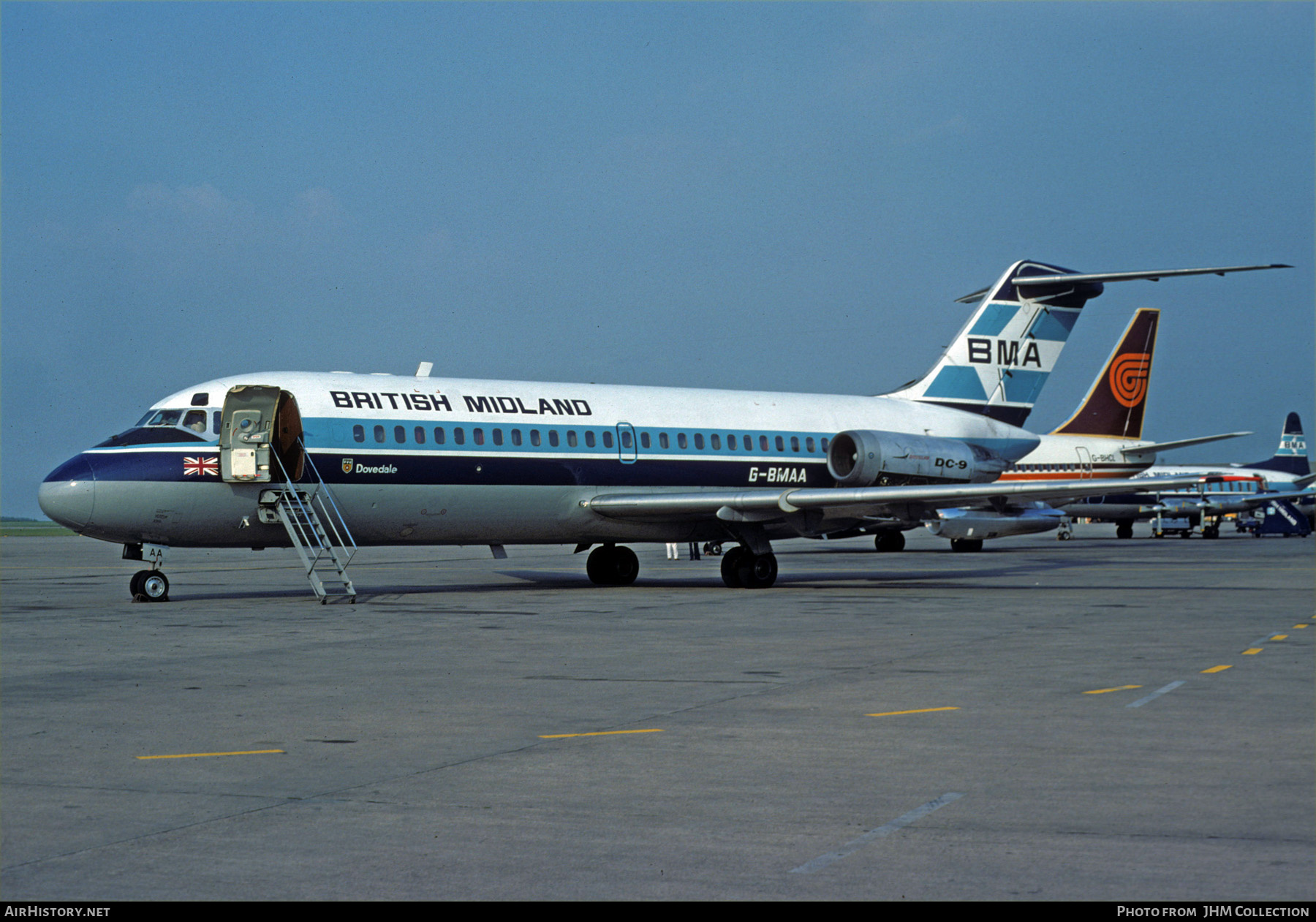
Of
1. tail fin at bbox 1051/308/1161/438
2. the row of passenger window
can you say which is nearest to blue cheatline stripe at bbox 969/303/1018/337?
the row of passenger window

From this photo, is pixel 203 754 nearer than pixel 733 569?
Yes

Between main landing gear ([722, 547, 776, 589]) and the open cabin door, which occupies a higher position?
the open cabin door

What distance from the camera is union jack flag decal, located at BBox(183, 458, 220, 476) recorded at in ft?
67.7

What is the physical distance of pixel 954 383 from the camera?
31.1 m

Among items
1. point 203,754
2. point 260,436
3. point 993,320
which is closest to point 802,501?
point 260,436

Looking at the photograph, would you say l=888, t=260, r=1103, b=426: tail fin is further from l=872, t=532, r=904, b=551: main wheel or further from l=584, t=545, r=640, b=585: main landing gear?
l=872, t=532, r=904, b=551: main wheel

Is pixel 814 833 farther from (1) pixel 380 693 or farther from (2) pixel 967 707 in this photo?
(1) pixel 380 693

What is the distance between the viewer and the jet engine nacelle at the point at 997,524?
42562 millimetres

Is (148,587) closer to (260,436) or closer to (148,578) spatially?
(148,578)

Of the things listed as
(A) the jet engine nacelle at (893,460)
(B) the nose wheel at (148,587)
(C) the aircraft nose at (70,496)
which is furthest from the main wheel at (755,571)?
(C) the aircraft nose at (70,496)

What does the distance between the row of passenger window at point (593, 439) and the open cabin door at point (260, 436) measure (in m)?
1.09

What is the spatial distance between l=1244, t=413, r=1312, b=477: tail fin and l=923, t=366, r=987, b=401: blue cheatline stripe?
72.5 m

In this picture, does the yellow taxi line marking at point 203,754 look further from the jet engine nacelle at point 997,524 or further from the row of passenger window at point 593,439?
the jet engine nacelle at point 997,524

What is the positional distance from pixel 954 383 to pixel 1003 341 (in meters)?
1.59
